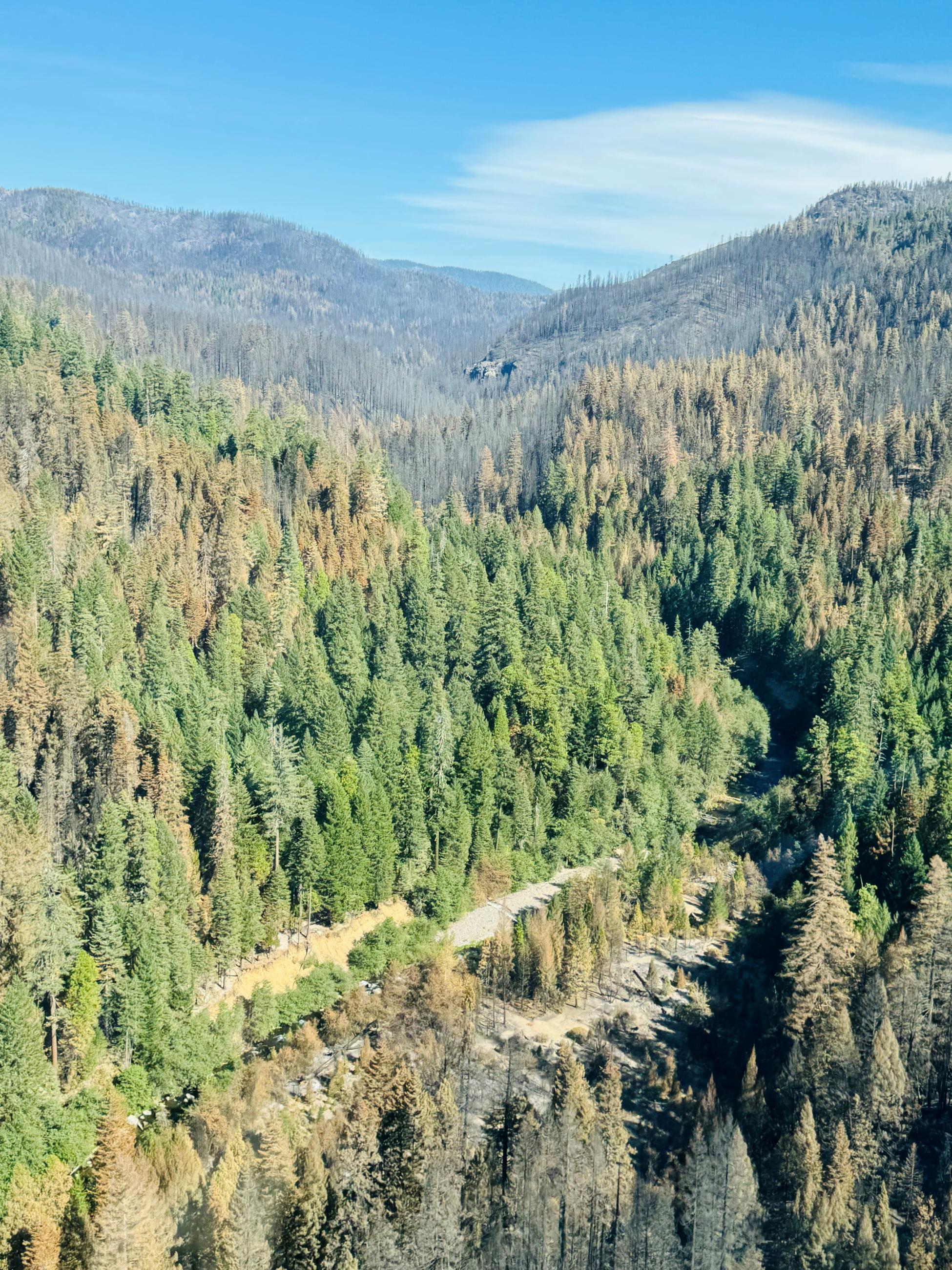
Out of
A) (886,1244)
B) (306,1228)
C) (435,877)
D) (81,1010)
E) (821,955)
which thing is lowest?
(306,1228)

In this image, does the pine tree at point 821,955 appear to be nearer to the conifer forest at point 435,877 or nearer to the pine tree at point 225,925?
the conifer forest at point 435,877

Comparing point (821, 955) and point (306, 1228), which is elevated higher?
point (821, 955)

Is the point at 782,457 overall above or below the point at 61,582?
above

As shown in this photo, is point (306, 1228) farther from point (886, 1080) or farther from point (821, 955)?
point (821, 955)

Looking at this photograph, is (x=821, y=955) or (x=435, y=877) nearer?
(x=821, y=955)

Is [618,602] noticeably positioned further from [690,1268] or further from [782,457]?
[690,1268]

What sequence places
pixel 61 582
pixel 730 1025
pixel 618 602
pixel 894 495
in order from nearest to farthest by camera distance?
pixel 730 1025 → pixel 61 582 → pixel 618 602 → pixel 894 495

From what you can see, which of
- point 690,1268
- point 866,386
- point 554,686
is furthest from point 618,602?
point 866,386

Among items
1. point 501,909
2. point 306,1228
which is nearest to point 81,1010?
point 306,1228

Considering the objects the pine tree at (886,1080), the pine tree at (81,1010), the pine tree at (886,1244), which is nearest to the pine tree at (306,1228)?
the pine tree at (81,1010)
